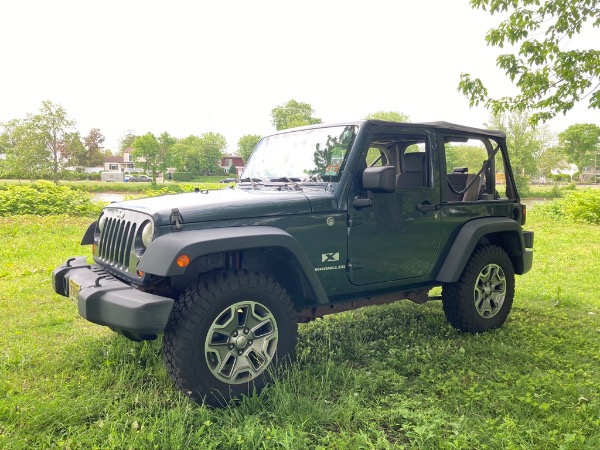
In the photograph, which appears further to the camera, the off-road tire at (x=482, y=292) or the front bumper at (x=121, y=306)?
the off-road tire at (x=482, y=292)

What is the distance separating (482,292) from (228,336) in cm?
282

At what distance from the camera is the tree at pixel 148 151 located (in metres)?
49.5

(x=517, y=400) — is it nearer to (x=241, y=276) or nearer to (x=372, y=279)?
(x=372, y=279)

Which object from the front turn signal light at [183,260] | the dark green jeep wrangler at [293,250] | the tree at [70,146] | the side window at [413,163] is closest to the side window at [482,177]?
the dark green jeep wrangler at [293,250]

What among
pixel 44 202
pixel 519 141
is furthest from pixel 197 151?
pixel 44 202

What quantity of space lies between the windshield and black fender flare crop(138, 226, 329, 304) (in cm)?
82

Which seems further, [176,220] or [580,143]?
[580,143]

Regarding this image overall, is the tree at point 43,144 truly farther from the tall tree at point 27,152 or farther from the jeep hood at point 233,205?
the jeep hood at point 233,205

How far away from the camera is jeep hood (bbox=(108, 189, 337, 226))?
3.10m

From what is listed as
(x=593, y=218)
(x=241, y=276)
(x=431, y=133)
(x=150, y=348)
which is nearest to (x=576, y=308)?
(x=431, y=133)

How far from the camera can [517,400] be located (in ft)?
10.6

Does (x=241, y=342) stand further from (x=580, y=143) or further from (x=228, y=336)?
(x=580, y=143)

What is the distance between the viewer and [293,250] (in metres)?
3.21

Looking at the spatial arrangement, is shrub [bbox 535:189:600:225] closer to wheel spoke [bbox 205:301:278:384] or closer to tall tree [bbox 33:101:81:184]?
wheel spoke [bbox 205:301:278:384]
